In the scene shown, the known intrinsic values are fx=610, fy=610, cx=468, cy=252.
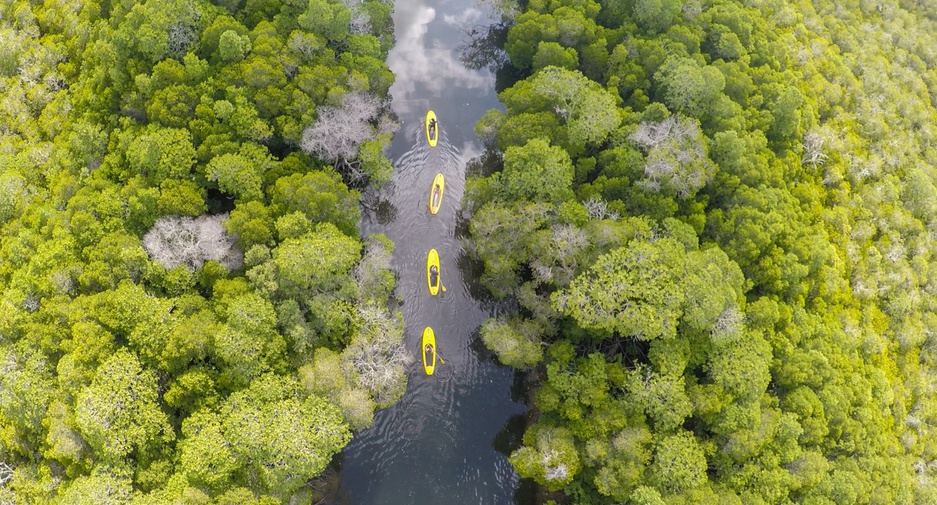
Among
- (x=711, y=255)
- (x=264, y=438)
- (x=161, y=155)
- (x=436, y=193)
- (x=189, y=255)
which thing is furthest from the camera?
(x=436, y=193)

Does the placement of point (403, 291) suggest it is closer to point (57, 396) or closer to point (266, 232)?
point (266, 232)

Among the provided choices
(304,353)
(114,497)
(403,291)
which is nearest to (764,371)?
(403,291)

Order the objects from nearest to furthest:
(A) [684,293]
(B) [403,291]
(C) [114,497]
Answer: (C) [114,497], (A) [684,293], (B) [403,291]

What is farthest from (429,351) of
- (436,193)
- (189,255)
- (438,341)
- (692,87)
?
(692,87)

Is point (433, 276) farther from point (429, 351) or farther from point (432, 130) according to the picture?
point (432, 130)

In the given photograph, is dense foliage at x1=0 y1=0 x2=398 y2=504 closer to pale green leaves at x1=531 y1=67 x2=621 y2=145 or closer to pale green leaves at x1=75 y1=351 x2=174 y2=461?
pale green leaves at x1=75 y1=351 x2=174 y2=461

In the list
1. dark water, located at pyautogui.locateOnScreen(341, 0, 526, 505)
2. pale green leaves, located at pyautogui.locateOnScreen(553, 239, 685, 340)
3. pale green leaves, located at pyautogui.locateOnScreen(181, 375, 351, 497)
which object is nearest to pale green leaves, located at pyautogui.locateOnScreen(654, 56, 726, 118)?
pale green leaves, located at pyautogui.locateOnScreen(553, 239, 685, 340)
